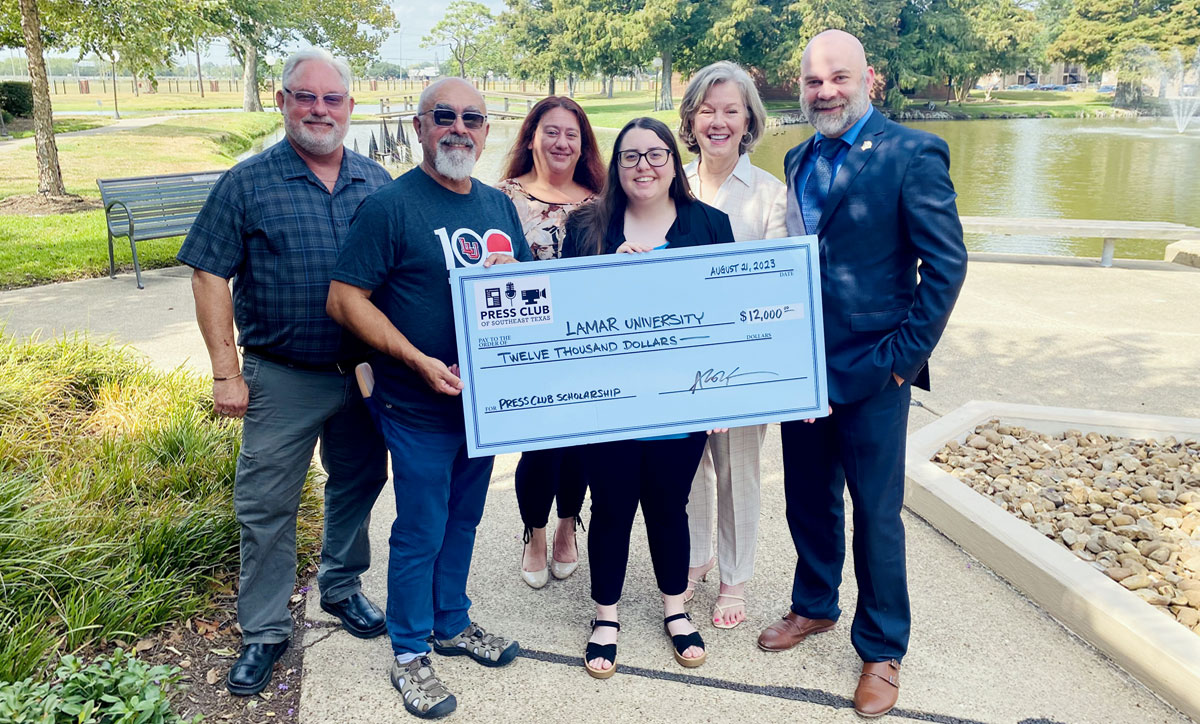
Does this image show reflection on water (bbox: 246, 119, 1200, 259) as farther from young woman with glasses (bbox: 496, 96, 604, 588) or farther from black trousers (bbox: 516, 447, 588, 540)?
black trousers (bbox: 516, 447, 588, 540)

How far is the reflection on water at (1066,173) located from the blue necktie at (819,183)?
877cm

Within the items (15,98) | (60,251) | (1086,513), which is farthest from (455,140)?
(15,98)

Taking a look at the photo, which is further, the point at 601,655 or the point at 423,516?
the point at 601,655

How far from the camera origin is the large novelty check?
117 inches

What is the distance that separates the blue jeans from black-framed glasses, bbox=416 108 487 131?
1028mm

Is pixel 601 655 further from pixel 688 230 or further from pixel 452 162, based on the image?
pixel 452 162

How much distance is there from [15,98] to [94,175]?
61.3ft

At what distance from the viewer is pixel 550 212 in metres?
3.77

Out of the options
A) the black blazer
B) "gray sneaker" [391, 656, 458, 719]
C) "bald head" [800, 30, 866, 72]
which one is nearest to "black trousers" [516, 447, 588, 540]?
"gray sneaker" [391, 656, 458, 719]

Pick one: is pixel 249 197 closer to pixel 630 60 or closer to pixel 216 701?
pixel 216 701

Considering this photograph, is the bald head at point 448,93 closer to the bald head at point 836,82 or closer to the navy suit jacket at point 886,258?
the bald head at point 836,82

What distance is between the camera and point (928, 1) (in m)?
60.0

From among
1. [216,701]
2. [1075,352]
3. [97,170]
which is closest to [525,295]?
[216,701]

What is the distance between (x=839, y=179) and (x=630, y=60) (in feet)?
193
